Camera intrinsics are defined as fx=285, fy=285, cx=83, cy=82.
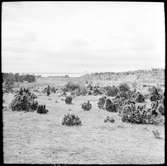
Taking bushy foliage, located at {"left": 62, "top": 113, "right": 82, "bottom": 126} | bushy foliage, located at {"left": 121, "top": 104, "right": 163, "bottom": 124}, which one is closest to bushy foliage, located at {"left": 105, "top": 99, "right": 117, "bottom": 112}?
bushy foliage, located at {"left": 121, "top": 104, "right": 163, "bottom": 124}

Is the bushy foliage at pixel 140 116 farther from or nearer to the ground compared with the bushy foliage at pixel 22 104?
nearer to the ground

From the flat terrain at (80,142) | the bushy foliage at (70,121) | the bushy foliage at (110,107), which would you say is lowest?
the flat terrain at (80,142)

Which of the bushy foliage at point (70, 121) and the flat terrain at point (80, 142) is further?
the bushy foliage at point (70, 121)

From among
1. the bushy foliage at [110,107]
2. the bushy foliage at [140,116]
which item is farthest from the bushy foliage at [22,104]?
the bushy foliage at [140,116]

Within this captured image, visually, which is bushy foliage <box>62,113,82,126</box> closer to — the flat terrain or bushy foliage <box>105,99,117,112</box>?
the flat terrain

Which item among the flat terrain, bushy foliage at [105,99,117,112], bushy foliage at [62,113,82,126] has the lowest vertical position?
the flat terrain

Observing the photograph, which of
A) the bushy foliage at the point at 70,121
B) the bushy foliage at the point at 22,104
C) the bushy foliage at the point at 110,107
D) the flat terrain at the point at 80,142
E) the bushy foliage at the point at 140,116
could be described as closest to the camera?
the flat terrain at the point at 80,142

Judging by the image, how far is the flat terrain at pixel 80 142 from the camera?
8.13m

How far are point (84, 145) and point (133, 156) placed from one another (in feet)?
5.97

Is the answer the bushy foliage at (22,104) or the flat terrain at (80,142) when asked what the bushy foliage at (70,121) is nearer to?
the flat terrain at (80,142)

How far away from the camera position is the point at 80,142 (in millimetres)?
9945

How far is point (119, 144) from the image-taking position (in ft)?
32.5

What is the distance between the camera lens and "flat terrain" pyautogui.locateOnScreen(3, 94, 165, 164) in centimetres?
813

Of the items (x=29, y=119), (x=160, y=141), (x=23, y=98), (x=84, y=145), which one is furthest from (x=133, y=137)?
(x=23, y=98)
